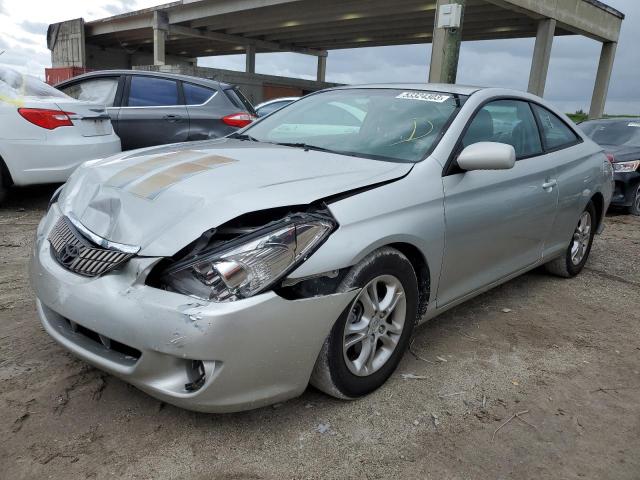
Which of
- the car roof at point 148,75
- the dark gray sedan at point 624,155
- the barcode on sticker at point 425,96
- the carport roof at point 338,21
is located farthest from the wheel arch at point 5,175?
the carport roof at point 338,21

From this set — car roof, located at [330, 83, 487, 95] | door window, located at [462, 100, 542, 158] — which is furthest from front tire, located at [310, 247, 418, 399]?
car roof, located at [330, 83, 487, 95]

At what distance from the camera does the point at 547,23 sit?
17797 millimetres

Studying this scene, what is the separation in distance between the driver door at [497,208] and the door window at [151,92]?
448 centimetres

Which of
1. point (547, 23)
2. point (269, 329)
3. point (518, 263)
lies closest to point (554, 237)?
point (518, 263)

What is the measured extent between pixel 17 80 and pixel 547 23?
673 inches

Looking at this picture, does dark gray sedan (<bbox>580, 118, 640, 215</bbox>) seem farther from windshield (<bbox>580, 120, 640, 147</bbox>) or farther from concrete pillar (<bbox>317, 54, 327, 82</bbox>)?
concrete pillar (<bbox>317, 54, 327, 82</bbox>)

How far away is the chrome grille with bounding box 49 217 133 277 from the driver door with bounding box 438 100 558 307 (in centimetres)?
159

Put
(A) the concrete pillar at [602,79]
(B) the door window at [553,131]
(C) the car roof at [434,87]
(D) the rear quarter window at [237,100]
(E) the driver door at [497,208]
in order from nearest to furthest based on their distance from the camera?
(E) the driver door at [497,208], (C) the car roof at [434,87], (B) the door window at [553,131], (D) the rear quarter window at [237,100], (A) the concrete pillar at [602,79]

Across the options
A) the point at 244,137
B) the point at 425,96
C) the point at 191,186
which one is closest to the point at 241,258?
the point at 191,186

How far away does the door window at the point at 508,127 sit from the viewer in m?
3.13

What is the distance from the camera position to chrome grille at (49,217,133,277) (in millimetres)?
2082

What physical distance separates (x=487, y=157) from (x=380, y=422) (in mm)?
1390

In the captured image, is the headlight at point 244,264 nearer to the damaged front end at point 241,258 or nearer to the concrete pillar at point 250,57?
the damaged front end at point 241,258

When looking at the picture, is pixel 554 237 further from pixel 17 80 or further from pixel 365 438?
pixel 17 80
